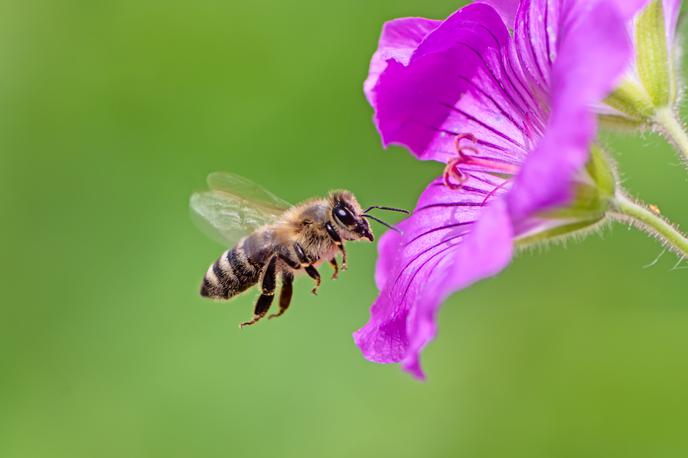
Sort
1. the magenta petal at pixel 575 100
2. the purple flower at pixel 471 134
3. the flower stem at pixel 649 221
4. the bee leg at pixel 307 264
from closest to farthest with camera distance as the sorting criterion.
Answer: the magenta petal at pixel 575 100 < the purple flower at pixel 471 134 < the flower stem at pixel 649 221 < the bee leg at pixel 307 264

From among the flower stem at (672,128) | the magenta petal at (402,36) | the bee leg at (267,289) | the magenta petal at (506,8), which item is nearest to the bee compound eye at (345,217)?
the bee leg at (267,289)

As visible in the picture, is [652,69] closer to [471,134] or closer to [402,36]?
[471,134]

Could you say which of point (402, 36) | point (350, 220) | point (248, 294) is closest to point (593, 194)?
point (402, 36)

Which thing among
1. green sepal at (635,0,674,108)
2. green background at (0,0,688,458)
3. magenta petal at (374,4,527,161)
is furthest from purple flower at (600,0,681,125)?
green background at (0,0,688,458)

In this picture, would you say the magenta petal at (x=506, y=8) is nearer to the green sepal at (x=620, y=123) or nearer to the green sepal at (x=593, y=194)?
the green sepal at (x=620, y=123)

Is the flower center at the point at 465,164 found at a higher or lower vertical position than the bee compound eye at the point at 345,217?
higher

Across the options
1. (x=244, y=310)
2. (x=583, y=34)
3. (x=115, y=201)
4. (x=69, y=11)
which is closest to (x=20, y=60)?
(x=69, y=11)

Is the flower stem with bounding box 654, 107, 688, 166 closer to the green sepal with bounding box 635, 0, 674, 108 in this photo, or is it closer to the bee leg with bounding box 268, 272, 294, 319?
the green sepal with bounding box 635, 0, 674, 108
